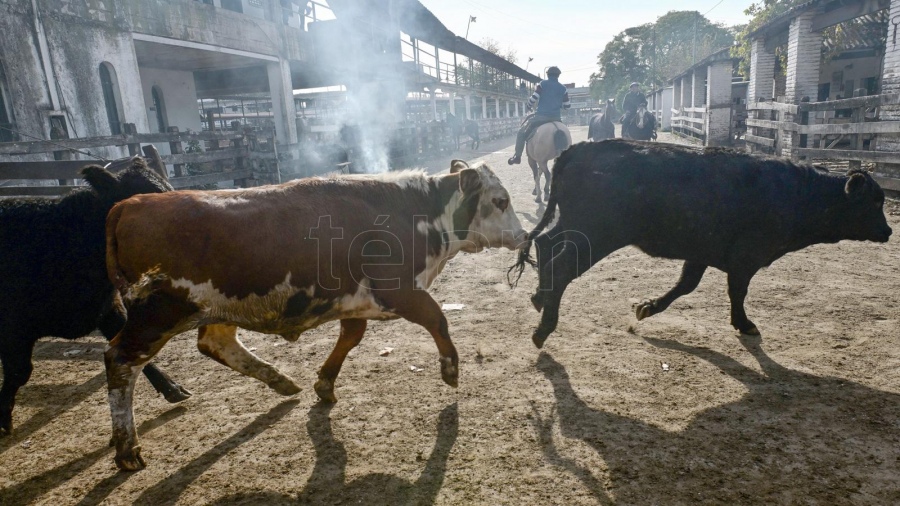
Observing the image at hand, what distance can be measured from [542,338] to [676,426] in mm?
1215

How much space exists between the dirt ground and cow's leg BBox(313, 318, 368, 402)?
0.11m

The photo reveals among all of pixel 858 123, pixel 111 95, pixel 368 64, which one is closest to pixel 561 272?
pixel 858 123

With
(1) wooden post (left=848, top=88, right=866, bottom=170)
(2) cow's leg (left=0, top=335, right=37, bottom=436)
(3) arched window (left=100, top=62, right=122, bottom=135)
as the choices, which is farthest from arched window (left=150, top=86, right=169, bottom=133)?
(1) wooden post (left=848, top=88, right=866, bottom=170)

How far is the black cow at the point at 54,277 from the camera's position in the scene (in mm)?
3277

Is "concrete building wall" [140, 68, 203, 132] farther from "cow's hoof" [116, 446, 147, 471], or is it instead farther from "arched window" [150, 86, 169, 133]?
"cow's hoof" [116, 446, 147, 471]

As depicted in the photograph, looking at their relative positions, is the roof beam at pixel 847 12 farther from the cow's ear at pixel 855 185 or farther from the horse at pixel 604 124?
the cow's ear at pixel 855 185

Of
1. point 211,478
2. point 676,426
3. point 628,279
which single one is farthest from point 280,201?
point 628,279

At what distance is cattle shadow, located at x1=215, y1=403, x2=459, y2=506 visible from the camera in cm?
256

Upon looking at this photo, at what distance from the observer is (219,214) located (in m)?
2.87

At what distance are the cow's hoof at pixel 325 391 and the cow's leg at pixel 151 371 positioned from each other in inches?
37.2

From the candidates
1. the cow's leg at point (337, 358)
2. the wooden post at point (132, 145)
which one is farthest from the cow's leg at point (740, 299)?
the wooden post at point (132, 145)

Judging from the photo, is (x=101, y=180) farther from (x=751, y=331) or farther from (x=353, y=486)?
(x=751, y=331)

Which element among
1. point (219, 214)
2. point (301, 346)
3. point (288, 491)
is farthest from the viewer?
point (301, 346)

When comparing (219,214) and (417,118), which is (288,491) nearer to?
(219,214)
